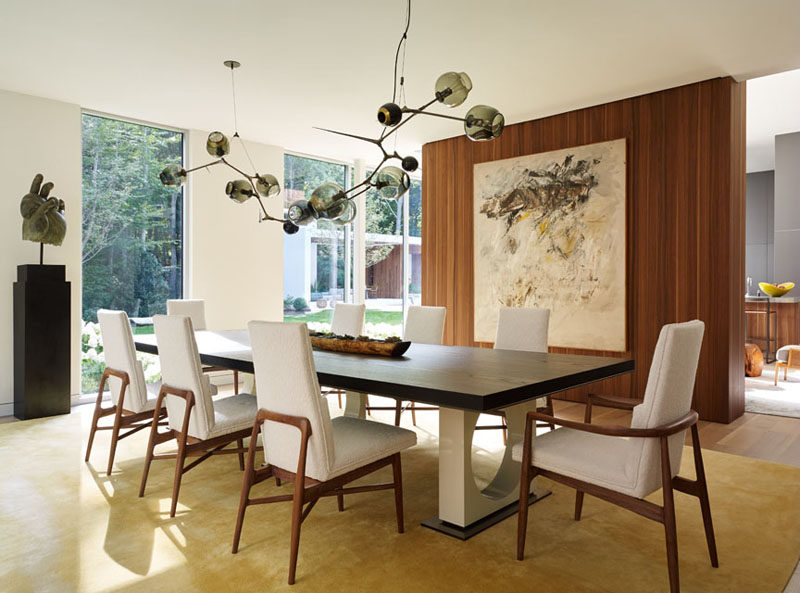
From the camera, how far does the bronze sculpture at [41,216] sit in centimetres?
494

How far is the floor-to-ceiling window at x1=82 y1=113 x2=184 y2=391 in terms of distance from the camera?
5.88 meters

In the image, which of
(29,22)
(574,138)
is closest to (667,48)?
(574,138)

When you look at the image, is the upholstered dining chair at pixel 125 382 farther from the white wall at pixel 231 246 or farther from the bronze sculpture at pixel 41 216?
the white wall at pixel 231 246

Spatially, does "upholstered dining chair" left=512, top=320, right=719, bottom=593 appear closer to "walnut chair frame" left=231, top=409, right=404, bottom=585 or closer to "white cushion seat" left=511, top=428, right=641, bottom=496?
"white cushion seat" left=511, top=428, right=641, bottom=496

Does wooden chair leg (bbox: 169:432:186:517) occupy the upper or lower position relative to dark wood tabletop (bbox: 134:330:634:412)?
lower

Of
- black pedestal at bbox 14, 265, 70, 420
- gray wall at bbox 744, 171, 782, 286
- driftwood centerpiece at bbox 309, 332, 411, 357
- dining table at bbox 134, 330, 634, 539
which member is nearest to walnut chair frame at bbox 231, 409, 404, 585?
dining table at bbox 134, 330, 634, 539

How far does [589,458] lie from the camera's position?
231 centimetres

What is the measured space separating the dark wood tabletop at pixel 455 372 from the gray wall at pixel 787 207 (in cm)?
700

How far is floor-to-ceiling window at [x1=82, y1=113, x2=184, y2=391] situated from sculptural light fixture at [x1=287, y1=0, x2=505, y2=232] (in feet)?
9.81

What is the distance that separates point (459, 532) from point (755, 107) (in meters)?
6.58

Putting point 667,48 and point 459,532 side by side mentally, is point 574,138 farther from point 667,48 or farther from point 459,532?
point 459,532

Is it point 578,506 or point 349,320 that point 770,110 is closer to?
point 349,320

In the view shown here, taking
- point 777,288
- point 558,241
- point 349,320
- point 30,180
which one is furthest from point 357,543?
point 777,288

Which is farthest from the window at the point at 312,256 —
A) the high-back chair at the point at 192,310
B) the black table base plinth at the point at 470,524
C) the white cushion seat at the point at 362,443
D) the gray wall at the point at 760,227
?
the gray wall at the point at 760,227
